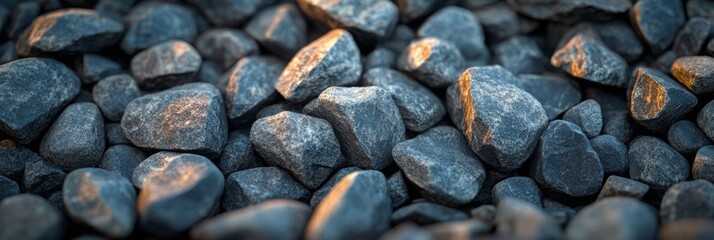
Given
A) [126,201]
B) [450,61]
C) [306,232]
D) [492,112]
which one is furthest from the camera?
[450,61]

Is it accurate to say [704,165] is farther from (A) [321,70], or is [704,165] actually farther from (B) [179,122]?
(B) [179,122]

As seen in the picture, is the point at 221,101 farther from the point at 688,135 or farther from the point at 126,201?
the point at 688,135

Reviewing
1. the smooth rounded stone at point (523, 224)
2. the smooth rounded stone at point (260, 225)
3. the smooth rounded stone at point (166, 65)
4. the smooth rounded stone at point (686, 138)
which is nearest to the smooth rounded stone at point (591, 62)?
the smooth rounded stone at point (686, 138)

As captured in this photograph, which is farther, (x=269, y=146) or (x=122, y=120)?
(x=122, y=120)

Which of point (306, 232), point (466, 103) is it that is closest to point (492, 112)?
point (466, 103)

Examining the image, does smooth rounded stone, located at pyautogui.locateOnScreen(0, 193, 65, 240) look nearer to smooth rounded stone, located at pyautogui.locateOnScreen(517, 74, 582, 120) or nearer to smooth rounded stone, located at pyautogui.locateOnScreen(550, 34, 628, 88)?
smooth rounded stone, located at pyautogui.locateOnScreen(517, 74, 582, 120)
